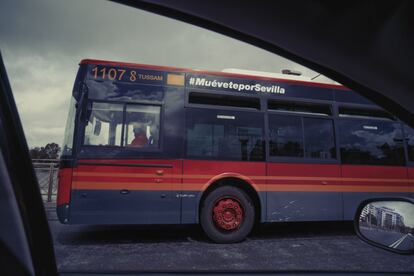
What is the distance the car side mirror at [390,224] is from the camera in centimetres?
126

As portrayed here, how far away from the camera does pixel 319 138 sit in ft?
19.7

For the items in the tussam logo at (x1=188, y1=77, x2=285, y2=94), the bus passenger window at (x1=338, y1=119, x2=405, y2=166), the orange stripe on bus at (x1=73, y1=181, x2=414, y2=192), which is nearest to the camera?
the orange stripe on bus at (x1=73, y1=181, x2=414, y2=192)

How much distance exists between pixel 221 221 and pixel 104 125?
8.76ft

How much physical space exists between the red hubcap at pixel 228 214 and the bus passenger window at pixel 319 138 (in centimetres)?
171

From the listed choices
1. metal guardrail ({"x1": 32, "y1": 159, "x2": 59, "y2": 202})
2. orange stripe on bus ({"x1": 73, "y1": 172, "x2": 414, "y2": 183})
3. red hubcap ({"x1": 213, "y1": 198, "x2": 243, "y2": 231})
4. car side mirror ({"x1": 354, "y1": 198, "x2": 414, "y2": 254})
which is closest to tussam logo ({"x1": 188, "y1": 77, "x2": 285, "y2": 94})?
orange stripe on bus ({"x1": 73, "y1": 172, "x2": 414, "y2": 183})

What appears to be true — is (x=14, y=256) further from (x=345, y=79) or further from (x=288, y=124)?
(x=288, y=124)

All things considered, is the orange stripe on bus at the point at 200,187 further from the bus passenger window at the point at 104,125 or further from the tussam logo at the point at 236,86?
the tussam logo at the point at 236,86

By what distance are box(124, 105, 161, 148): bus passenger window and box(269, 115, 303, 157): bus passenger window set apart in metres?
2.17

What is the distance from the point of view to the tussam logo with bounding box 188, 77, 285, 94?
571 centimetres

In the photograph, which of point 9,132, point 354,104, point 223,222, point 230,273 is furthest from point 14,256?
point 354,104

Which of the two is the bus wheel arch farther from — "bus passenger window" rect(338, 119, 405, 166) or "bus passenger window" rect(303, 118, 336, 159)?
"bus passenger window" rect(338, 119, 405, 166)

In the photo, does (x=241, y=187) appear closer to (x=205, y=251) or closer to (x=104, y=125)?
(x=205, y=251)

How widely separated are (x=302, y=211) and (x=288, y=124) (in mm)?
1669

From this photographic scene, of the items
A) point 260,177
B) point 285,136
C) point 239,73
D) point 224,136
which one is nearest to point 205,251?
point 260,177
